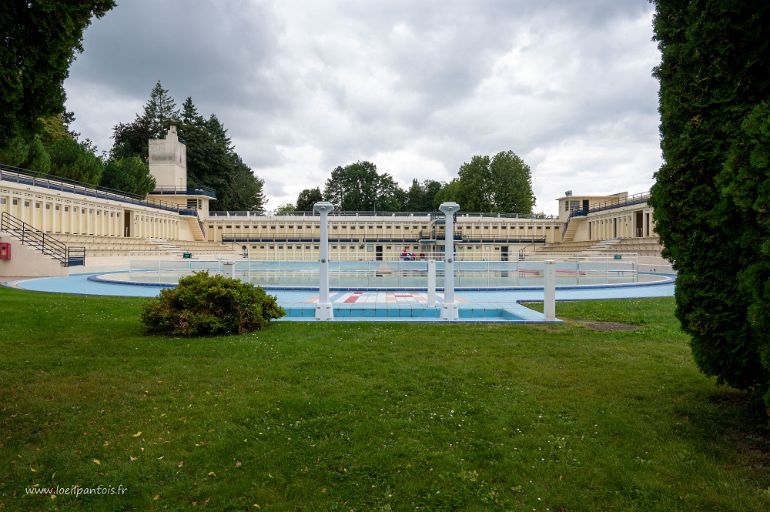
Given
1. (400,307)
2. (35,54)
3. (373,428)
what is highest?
(35,54)

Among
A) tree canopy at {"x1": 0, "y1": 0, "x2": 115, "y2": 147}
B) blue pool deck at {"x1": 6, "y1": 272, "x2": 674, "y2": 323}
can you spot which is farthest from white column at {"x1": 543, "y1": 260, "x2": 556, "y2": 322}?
tree canopy at {"x1": 0, "y1": 0, "x2": 115, "y2": 147}

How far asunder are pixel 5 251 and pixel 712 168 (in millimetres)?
29721

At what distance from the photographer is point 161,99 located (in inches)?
2827

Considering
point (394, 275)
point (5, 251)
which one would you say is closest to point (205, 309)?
point (394, 275)

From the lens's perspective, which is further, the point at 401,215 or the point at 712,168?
Result: the point at 401,215

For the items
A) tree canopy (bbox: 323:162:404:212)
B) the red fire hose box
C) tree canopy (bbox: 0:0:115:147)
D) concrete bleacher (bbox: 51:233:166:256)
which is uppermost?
tree canopy (bbox: 323:162:404:212)

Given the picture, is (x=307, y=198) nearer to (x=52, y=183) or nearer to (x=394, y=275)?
(x=52, y=183)

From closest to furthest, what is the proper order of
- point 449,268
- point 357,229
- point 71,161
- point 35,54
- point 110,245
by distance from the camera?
point 35,54, point 449,268, point 110,245, point 71,161, point 357,229

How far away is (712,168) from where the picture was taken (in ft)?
13.9

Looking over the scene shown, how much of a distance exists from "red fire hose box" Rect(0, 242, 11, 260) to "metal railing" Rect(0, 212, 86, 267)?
0.65 m

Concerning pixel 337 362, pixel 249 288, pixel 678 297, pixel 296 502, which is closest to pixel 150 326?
pixel 249 288

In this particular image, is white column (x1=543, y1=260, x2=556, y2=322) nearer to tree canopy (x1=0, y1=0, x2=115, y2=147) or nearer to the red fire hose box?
tree canopy (x1=0, y1=0, x2=115, y2=147)

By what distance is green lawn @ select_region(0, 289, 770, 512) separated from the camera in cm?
324

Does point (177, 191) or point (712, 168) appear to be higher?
point (177, 191)
